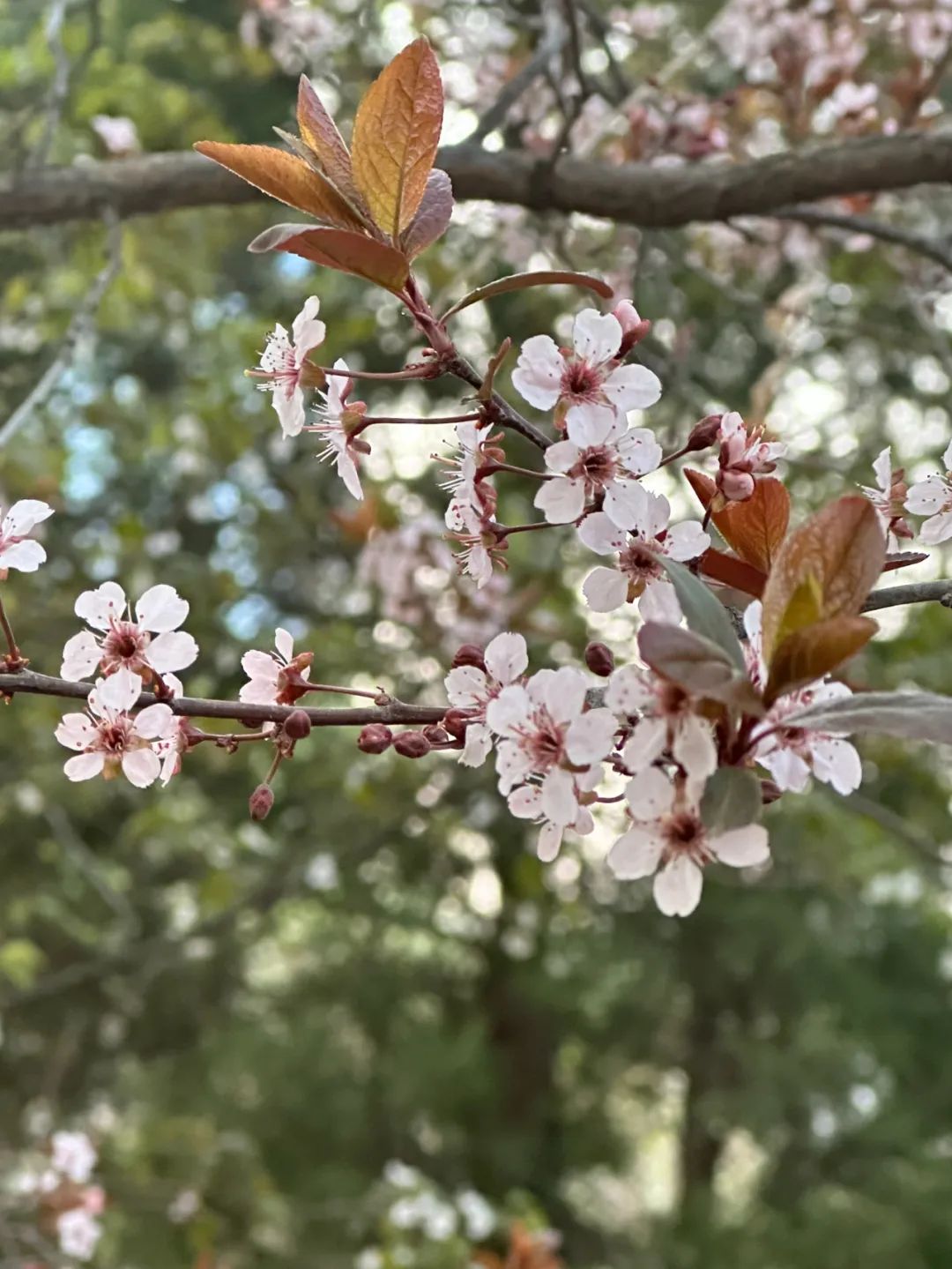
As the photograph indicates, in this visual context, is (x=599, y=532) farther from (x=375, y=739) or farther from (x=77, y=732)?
(x=77, y=732)

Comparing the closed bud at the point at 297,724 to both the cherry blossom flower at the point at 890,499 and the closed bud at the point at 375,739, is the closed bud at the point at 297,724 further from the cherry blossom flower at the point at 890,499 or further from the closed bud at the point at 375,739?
the cherry blossom flower at the point at 890,499

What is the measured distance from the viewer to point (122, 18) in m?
2.18

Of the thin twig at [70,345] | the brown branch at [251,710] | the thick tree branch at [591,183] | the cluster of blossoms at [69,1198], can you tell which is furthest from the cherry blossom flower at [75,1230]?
the brown branch at [251,710]

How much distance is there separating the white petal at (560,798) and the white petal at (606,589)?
0.28 ft

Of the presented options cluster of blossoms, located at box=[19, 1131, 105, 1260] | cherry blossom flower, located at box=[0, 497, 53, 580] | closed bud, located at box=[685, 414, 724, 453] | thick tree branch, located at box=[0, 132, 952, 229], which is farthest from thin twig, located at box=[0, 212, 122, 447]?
cluster of blossoms, located at box=[19, 1131, 105, 1260]

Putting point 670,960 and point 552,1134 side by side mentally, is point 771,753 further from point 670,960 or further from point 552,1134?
point 552,1134

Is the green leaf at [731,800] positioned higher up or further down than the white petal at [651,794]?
higher up

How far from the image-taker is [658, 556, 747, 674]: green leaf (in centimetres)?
34

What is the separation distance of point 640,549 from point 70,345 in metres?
0.71

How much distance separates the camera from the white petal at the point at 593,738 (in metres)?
0.35

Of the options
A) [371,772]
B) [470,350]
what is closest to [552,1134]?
[371,772]

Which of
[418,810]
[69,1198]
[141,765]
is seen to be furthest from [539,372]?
[69,1198]

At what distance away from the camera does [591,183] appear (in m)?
1.03

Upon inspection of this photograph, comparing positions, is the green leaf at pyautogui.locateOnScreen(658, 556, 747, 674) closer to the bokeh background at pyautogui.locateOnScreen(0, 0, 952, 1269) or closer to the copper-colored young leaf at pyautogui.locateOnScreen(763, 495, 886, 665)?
the copper-colored young leaf at pyautogui.locateOnScreen(763, 495, 886, 665)
